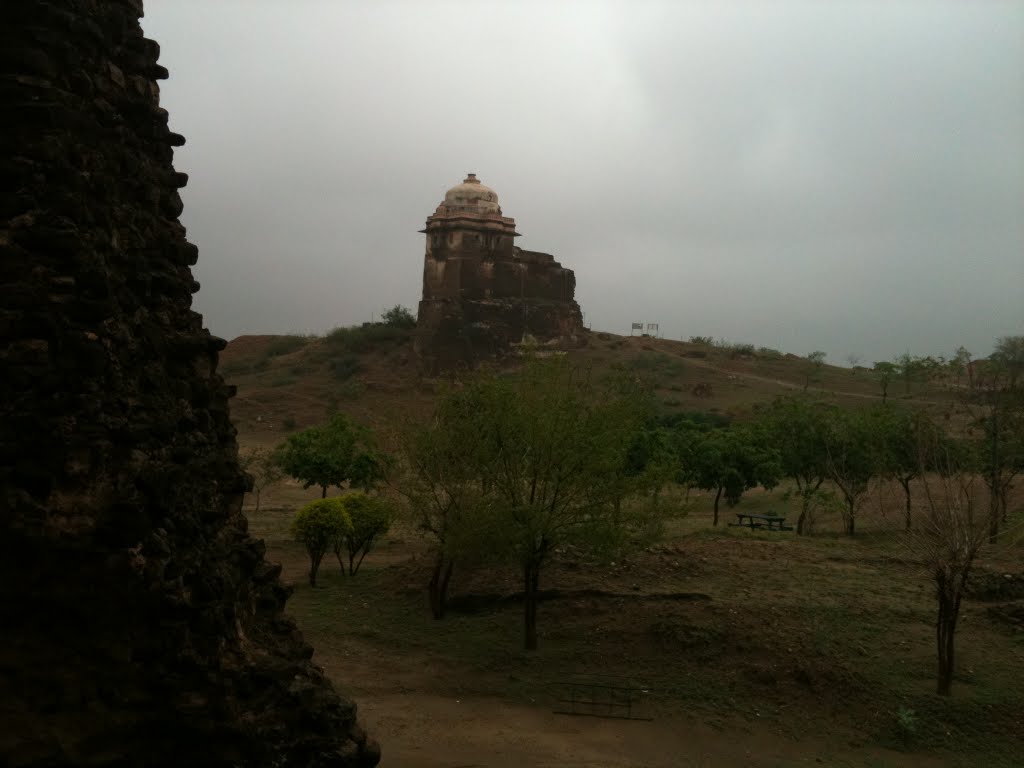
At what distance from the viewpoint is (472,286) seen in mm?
53625

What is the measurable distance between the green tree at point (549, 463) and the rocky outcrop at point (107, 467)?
7.10 metres

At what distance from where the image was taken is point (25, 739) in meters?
4.83

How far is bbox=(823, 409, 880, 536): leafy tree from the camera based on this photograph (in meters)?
22.4

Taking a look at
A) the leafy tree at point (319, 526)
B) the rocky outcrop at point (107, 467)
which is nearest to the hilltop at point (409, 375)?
the leafy tree at point (319, 526)

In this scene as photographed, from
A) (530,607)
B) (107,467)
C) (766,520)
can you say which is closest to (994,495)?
(530,607)

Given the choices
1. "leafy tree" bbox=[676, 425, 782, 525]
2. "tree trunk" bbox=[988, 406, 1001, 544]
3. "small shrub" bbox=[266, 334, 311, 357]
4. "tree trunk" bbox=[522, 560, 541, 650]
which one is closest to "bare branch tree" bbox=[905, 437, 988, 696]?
"tree trunk" bbox=[988, 406, 1001, 544]

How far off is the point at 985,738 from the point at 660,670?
3.97m

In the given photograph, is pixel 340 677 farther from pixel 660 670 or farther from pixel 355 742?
pixel 355 742

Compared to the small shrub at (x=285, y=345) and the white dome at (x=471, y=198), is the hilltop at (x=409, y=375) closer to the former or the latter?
the small shrub at (x=285, y=345)

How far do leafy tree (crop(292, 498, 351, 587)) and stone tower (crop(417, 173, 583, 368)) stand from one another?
35580mm

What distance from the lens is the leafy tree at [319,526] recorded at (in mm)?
17031

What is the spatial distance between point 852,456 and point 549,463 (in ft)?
41.2

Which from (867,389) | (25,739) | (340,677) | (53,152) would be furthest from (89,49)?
(867,389)

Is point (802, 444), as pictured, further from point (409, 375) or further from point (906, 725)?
point (409, 375)
